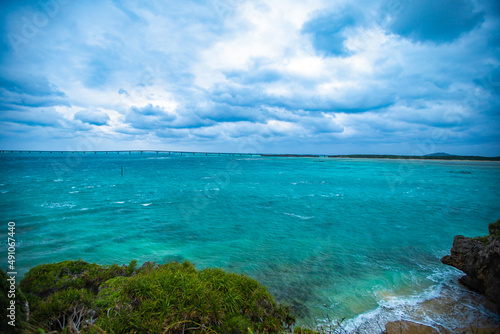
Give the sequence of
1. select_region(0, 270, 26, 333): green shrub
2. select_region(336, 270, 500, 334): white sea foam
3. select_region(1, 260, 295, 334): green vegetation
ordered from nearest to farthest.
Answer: select_region(0, 270, 26, 333): green shrub → select_region(1, 260, 295, 334): green vegetation → select_region(336, 270, 500, 334): white sea foam

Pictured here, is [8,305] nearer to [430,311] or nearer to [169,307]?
[169,307]

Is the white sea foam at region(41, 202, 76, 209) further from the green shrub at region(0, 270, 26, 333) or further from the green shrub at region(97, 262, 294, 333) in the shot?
the green shrub at region(0, 270, 26, 333)

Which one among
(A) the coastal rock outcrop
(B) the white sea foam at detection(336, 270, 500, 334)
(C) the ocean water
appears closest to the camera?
(B) the white sea foam at detection(336, 270, 500, 334)

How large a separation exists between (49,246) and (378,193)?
45649mm

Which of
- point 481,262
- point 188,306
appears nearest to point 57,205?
point 188,306

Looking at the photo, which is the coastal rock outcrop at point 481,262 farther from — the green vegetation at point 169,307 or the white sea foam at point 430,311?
the green vegetation at point 169,307

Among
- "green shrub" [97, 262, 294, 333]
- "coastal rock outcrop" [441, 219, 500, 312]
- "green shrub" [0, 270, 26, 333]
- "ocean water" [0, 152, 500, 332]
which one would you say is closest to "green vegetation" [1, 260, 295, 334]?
"green shrub" [97, 262, 294, 333]

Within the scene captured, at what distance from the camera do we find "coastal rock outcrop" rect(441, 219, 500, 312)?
338 inches

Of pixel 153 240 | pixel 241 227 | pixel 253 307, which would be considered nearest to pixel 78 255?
pixel 153 240

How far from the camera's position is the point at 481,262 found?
31.4 ft

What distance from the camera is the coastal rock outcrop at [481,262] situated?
28.2ft

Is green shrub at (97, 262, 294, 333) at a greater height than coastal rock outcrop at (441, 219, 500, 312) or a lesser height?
greater

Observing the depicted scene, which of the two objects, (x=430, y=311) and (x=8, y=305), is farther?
(x=430, y=311)

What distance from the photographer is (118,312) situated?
4703 mm
